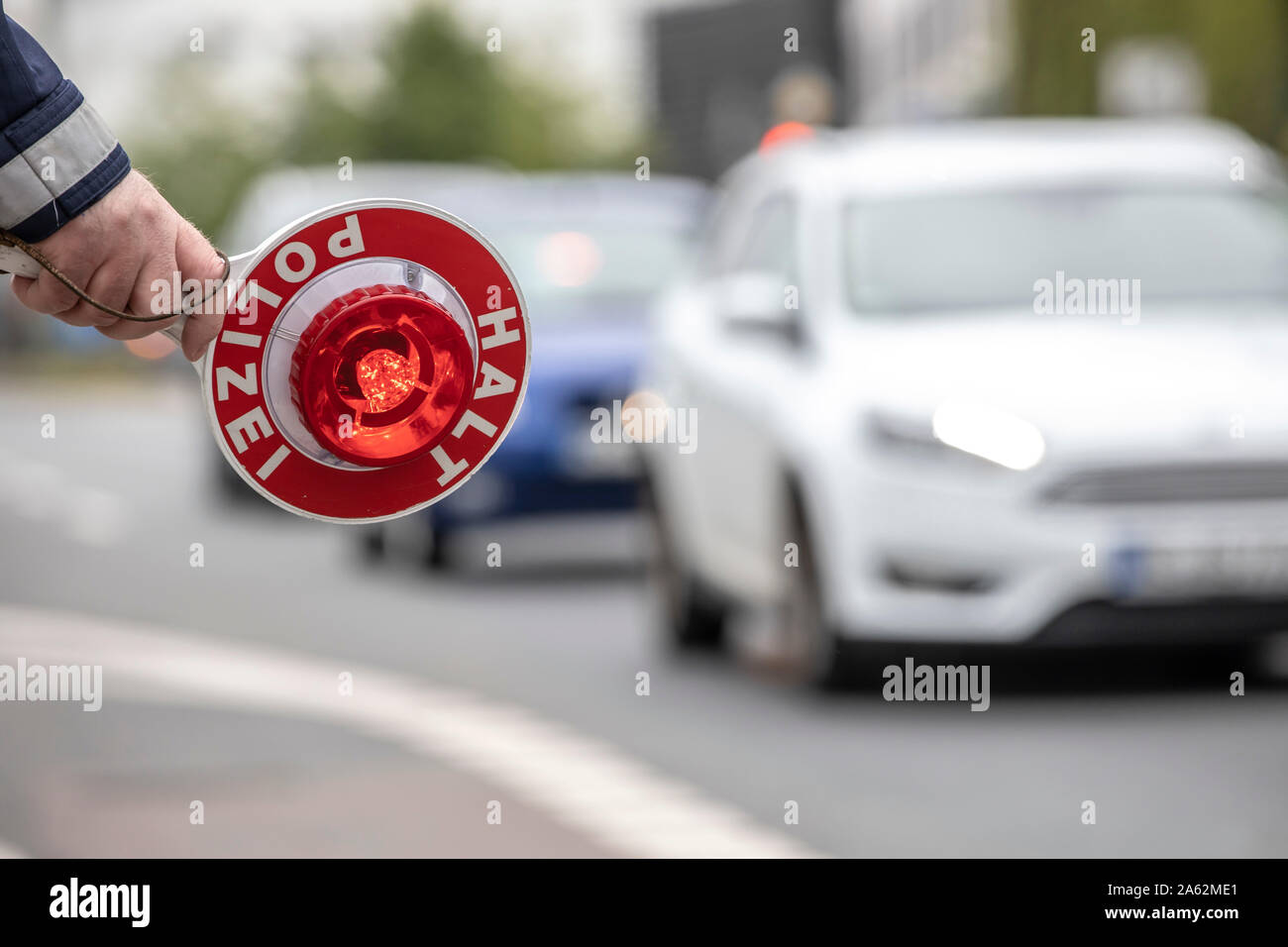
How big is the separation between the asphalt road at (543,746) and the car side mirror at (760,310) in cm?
116

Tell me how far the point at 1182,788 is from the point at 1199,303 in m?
2.44

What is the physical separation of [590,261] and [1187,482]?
6155 millimetres

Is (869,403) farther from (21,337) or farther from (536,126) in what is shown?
(536,126)

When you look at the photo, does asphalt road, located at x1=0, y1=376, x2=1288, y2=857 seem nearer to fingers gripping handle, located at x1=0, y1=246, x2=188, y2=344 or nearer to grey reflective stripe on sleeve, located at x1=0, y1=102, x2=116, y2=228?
fingers gripping handle, located at x1=0, y1=246, x2=188, y2=344

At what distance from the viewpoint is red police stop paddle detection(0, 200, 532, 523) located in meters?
2.19

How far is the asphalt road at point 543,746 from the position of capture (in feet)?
20.4

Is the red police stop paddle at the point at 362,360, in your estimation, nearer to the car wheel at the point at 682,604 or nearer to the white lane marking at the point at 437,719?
the white lane marking at the point at 437,719

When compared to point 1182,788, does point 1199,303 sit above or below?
above

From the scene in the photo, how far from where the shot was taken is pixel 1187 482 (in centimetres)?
771

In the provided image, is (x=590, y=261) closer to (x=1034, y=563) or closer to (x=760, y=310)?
(x=760, y=310)

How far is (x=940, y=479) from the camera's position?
7.80 meters

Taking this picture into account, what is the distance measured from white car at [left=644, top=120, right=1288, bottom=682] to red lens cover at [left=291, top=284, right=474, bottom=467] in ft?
18.5
